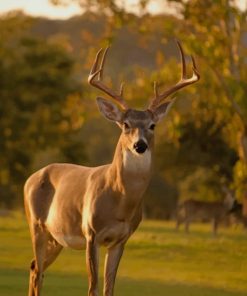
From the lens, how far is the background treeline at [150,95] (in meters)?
36.0

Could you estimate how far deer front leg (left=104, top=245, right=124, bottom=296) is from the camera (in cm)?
1380

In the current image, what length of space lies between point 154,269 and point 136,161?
1040 centimetres

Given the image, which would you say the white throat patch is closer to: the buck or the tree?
the buck

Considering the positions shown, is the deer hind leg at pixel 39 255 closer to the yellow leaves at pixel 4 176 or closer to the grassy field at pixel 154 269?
the grassy field at pixel 154 269

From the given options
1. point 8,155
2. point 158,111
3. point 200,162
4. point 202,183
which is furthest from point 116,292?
point 202,183

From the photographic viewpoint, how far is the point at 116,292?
58.7 feet

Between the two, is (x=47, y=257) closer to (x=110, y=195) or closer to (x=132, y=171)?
(x=110, y=195)

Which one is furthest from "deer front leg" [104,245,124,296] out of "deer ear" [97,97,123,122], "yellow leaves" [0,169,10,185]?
"yellow leaves" [0,169,10,185]

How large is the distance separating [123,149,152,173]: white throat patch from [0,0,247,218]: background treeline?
63.1 ft

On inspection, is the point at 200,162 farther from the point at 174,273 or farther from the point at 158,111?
the point at 158,111

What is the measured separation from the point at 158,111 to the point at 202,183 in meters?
52.9

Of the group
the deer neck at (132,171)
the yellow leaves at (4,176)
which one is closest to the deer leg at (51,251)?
the deer neck at (132,171)

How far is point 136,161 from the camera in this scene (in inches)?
534

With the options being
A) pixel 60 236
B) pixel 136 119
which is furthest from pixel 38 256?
pixel 136 119
